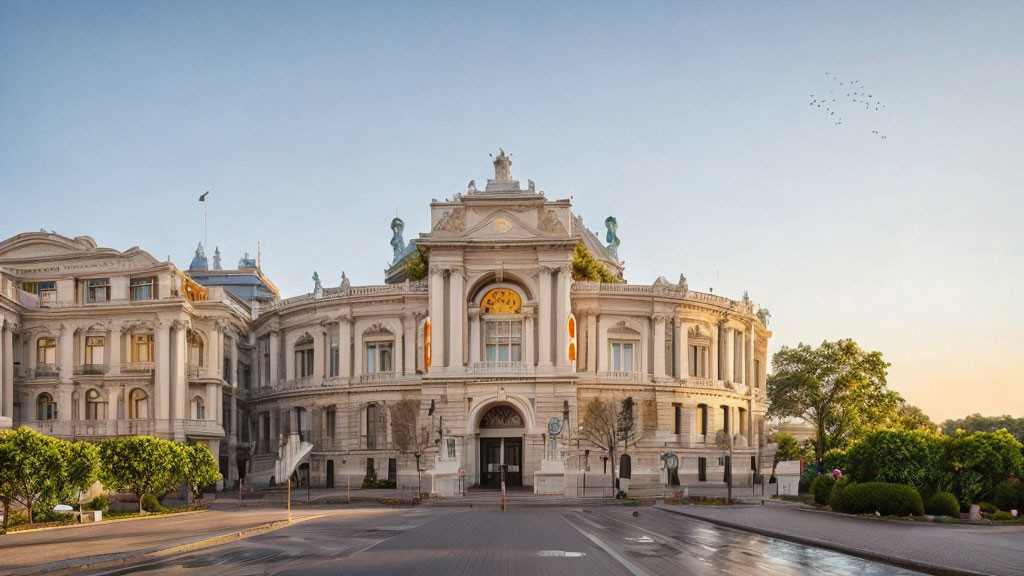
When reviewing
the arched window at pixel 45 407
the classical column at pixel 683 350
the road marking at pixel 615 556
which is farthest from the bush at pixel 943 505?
the arched window at pixel 45 407

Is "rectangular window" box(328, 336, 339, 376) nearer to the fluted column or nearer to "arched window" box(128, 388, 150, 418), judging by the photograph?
the fluted column

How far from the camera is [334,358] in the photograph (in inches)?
3194

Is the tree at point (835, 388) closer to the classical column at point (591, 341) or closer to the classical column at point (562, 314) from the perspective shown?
the classical column at point (591, 341)

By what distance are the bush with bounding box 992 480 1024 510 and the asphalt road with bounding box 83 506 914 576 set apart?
12021mm

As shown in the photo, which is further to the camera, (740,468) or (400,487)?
(740,468)

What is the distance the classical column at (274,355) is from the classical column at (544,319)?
24.9 meters

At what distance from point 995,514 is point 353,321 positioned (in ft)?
169

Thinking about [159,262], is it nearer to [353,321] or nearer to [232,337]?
[232,337]

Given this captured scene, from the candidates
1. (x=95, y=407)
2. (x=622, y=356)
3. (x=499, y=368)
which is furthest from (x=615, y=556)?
(x=95, y=407)

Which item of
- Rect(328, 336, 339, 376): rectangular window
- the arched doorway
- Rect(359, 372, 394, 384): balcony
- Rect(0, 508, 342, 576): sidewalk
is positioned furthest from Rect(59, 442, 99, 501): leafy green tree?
Rect(328, 336, 339, 376): rectangular window

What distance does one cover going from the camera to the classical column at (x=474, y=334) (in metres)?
72.7

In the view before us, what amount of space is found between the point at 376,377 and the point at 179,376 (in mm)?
14885

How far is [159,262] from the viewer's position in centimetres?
7331

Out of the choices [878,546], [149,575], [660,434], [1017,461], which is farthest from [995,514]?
[660,434]
